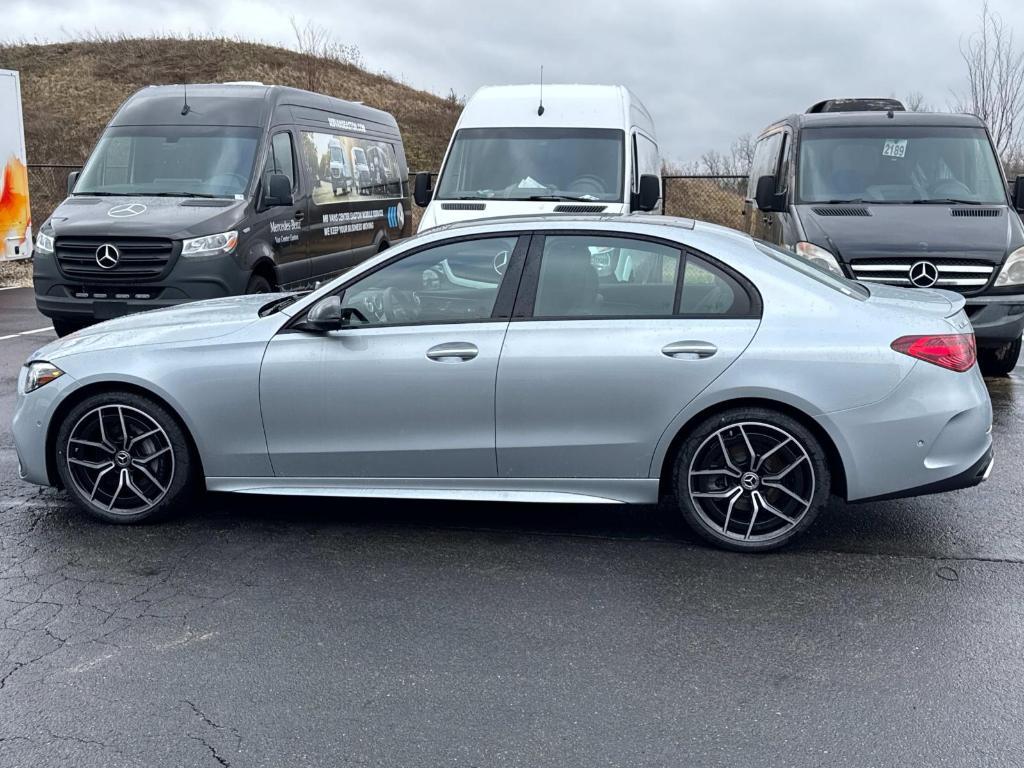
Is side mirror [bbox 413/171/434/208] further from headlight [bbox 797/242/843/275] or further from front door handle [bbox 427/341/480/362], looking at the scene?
front door handle [bbox 427/341/480/362]

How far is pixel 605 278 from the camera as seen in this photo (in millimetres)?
5121

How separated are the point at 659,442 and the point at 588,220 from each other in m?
1.16

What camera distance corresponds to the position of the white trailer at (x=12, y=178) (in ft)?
52.4

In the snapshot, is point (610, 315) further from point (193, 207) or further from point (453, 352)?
point (193, 207)

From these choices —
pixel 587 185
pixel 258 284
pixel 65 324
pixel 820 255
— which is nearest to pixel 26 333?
pixel 65 324

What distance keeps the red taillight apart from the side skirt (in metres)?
1.27

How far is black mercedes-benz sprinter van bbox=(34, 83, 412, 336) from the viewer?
9945mm

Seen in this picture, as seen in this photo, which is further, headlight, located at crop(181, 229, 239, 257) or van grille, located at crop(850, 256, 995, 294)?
headlight, located at crop(181, 229, 239, 257)

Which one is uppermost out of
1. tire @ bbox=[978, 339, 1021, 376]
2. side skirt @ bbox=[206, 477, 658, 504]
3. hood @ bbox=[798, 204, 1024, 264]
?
hood @ bbox=[798, 204, 1024, 264]

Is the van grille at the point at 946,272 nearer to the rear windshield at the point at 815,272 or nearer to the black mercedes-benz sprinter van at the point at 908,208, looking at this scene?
the black mercedes-benz sprinter van at the point at 908,208

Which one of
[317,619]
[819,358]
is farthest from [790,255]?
[317,619]

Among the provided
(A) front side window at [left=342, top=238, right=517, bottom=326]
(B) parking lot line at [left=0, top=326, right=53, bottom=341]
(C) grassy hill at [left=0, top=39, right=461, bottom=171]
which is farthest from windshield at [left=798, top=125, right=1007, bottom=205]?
(C) grassy hill at [left=0, top=39, right=461, bottom=171]

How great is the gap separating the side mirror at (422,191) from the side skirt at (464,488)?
5783 millimetres

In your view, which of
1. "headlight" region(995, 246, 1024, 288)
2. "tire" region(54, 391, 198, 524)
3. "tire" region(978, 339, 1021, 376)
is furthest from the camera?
"tire" region(978, 339, 1021, 376)
